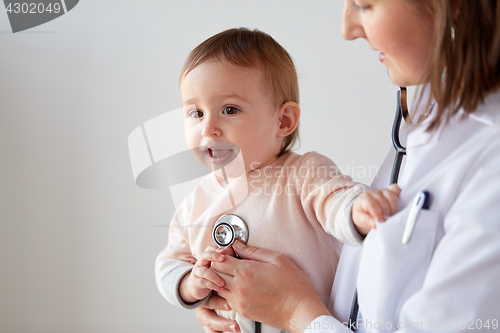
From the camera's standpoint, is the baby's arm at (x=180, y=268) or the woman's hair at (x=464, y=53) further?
the baby's arm at (x=180, y=268)

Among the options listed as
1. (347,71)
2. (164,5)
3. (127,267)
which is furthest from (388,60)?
(127,267)

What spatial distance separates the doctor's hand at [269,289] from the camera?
78 centimetres

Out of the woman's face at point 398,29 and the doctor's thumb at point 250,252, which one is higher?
the woman's face at point 398,29

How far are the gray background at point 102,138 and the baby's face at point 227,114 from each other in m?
0.96

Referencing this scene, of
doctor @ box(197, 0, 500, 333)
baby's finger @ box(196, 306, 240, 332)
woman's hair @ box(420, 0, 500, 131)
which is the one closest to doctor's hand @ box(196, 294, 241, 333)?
baby's finger @ box(196, 306, 240, 332)

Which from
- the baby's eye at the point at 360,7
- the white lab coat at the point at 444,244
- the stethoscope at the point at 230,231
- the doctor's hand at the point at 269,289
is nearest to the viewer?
the white lab coat at the point at 444,244

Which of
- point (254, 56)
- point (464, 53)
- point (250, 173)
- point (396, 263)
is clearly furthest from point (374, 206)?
point (254, 56)

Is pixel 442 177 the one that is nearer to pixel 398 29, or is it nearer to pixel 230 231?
pixel 398 29

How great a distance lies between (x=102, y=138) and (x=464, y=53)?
1.75 metres

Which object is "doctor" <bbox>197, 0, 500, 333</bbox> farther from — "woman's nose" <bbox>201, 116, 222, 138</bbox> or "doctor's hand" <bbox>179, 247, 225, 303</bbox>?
"woman's nose" <bbox>201, 116, 222, 138</bbox>

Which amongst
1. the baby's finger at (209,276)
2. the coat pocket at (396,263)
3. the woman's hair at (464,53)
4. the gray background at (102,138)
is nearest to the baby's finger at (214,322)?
the baby's finger at (209,276)

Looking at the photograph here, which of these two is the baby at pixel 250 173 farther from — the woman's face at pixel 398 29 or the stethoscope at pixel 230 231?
the woman's face at pixel 398 29

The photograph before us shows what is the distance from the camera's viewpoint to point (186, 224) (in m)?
1.01

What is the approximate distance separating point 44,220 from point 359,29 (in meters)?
1.79
